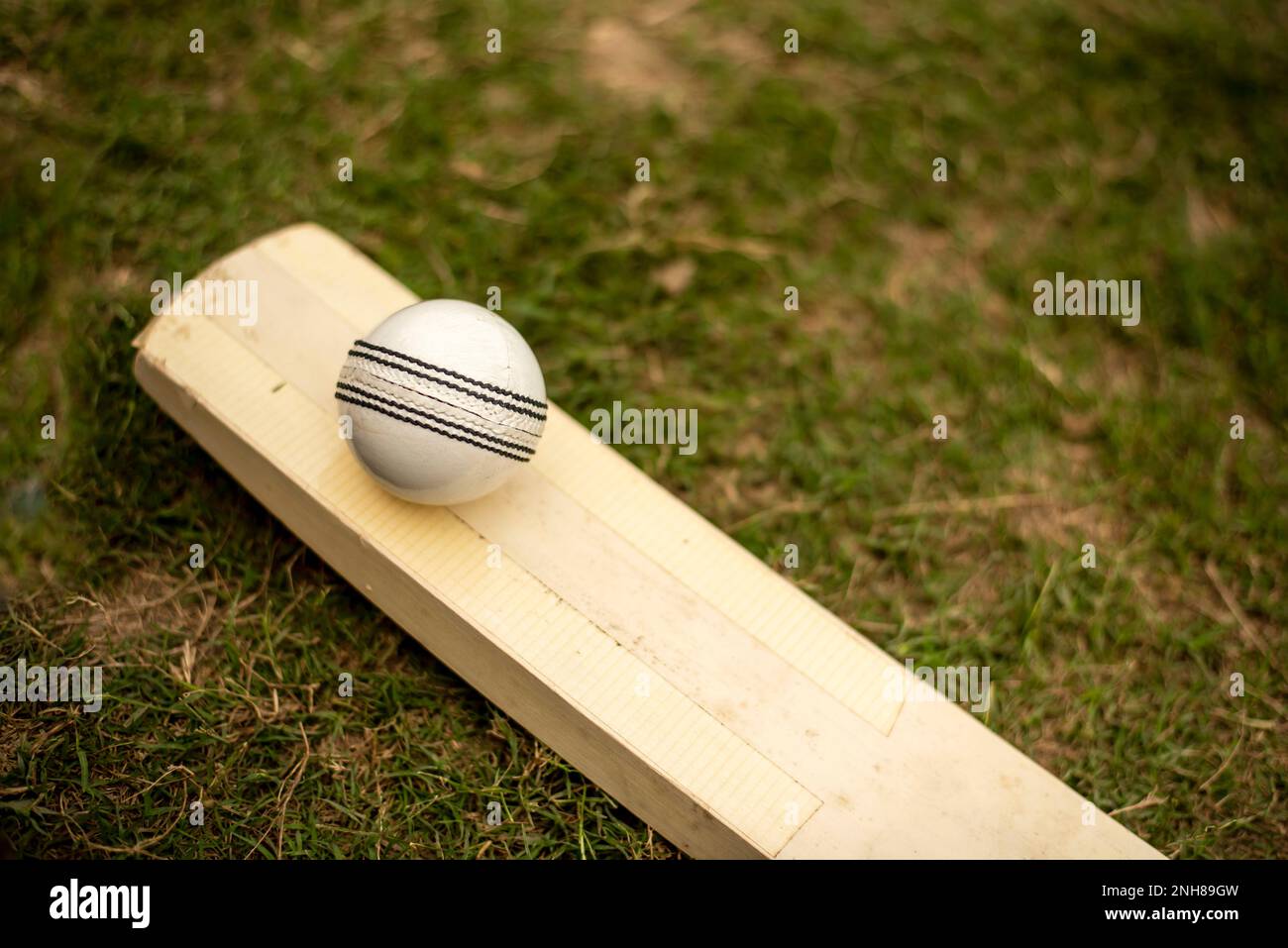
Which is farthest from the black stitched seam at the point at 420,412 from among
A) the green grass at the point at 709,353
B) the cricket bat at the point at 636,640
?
the green grass at the point at 709,353

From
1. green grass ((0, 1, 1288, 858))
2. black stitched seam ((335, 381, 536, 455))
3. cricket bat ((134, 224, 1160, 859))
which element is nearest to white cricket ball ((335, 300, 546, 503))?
black stitched seam ((335, 381, 536, 455))

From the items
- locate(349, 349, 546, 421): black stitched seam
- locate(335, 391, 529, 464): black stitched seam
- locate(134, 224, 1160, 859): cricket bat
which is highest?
locate(349, 349, 546, 421): black stitched seam

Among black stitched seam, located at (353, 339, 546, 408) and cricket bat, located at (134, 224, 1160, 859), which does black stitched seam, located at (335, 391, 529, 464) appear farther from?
cricket bat, located at (134, 224, 1160, 859)

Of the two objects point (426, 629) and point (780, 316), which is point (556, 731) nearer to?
point (426, 629)

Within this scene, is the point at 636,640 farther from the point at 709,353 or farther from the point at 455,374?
the point at 709,353

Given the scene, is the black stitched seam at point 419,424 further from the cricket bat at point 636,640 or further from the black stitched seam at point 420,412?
the cricket bat at point 636,640
